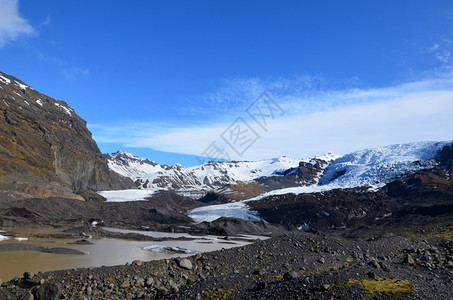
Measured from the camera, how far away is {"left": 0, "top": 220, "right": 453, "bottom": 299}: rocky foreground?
9836 millimetres

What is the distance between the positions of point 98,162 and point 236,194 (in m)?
52.9

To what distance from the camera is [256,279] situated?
13.5m

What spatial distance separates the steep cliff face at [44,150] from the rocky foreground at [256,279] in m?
59.8

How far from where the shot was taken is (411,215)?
64688 mm

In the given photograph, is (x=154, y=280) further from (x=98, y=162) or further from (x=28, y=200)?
(x=98, y=162)

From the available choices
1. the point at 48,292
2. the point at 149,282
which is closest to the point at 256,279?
the point at 149,282

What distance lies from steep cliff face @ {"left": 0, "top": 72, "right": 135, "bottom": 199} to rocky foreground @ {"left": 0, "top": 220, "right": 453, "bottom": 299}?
59813 mm

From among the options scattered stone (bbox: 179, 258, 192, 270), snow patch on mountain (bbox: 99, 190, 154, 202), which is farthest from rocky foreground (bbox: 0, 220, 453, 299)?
snow patch on mountain (bbox: 99, 190, 154, 202)

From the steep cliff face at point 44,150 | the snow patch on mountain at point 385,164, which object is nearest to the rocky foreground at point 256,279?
the steep cliff face at point 44,150

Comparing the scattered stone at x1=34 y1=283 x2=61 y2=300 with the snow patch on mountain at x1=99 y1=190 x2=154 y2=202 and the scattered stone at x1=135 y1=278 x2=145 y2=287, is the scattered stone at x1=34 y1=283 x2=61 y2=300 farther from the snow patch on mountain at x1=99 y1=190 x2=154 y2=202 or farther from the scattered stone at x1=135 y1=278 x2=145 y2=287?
the snow patch on mountain at x1=99 y1=190 x2=154 y2=202

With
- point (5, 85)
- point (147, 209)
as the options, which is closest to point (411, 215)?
point (147, 209)

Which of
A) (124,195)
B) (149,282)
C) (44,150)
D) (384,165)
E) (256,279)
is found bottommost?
(256,279)

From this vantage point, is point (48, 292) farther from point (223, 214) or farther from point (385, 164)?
point (385, 164)

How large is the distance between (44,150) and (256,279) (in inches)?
3689
